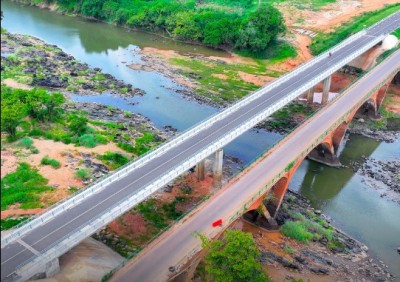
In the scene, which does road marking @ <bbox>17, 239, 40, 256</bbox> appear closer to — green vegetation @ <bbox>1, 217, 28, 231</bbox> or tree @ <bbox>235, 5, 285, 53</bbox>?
green vegetation @ <bbox>1, 217, 28, 231</bbox>

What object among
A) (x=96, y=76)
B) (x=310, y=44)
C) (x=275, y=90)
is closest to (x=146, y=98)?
(x=96, y=76)

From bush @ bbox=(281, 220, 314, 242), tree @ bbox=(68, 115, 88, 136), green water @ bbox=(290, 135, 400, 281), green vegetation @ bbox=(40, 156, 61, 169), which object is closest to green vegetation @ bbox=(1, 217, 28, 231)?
green vegetation @ bbox=(40, 156, 61, 169)

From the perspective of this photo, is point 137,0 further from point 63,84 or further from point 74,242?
point 74,242

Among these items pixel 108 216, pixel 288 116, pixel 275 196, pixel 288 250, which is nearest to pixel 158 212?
pixel 108 216

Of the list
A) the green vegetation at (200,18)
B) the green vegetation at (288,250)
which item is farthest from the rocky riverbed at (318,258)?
the green vegetation at (200,18)

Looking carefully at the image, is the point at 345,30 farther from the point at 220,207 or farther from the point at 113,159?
the point at 220,207

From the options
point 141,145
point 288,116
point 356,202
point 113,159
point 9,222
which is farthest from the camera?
point 288,116
